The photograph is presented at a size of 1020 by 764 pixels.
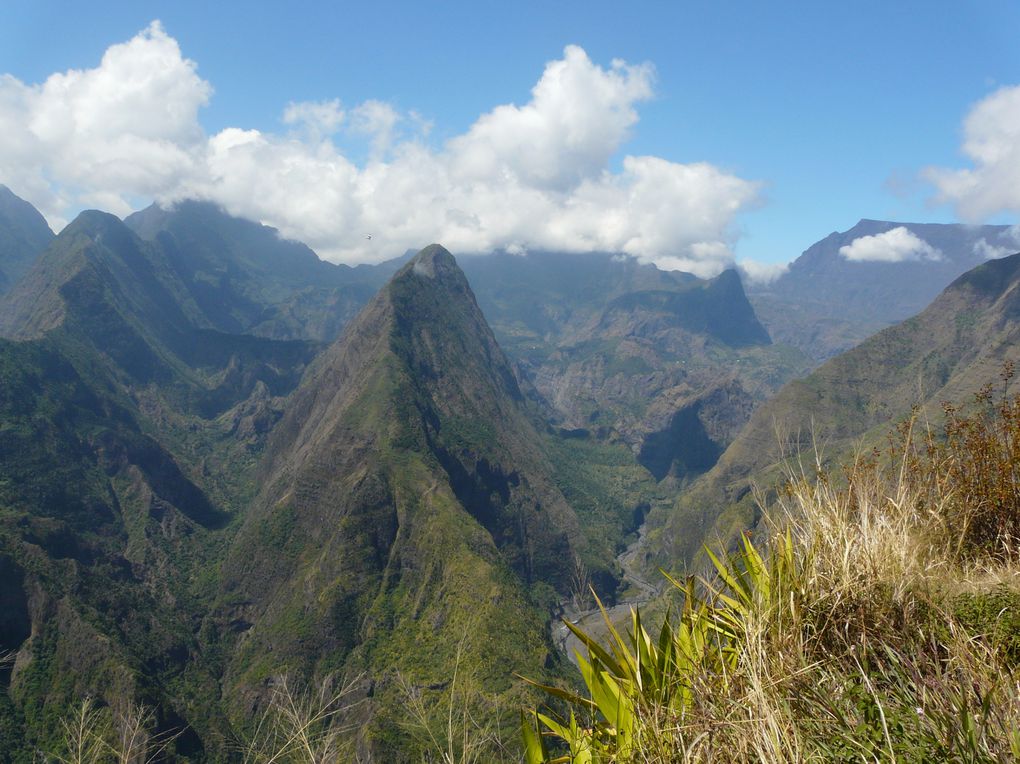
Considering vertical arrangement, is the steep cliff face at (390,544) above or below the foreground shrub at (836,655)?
below

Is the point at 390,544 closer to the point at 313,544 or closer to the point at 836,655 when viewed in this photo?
the point at 313,544

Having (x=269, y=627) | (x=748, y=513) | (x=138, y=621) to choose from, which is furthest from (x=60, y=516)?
(x=748, y=513)

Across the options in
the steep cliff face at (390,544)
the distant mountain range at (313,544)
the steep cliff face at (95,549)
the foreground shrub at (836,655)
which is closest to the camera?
the foreground shrub at (836,655)

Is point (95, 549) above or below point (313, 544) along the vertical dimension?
above

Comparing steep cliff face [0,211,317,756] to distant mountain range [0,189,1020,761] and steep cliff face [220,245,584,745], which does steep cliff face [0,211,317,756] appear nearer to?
distant mountain range [0,189,1020,761]

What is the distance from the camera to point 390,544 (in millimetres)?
116688

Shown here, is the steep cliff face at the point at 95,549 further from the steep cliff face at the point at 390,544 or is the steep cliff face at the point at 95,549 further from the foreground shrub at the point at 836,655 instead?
the foreground shrub at the point at 836,655

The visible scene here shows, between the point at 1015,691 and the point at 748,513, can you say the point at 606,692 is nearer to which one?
the point at 1015,691

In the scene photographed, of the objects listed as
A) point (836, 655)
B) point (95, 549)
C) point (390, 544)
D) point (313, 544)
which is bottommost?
point (313, 544)

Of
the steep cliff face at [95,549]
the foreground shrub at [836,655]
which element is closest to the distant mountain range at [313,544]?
the steep cliff face at [95,549]

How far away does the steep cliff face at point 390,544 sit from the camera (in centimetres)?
9438

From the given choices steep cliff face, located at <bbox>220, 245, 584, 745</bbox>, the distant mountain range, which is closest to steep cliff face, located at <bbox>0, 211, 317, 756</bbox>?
the distant mountain range

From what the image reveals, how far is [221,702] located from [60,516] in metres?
68.5

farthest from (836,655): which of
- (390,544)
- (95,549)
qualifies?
(95,549)
